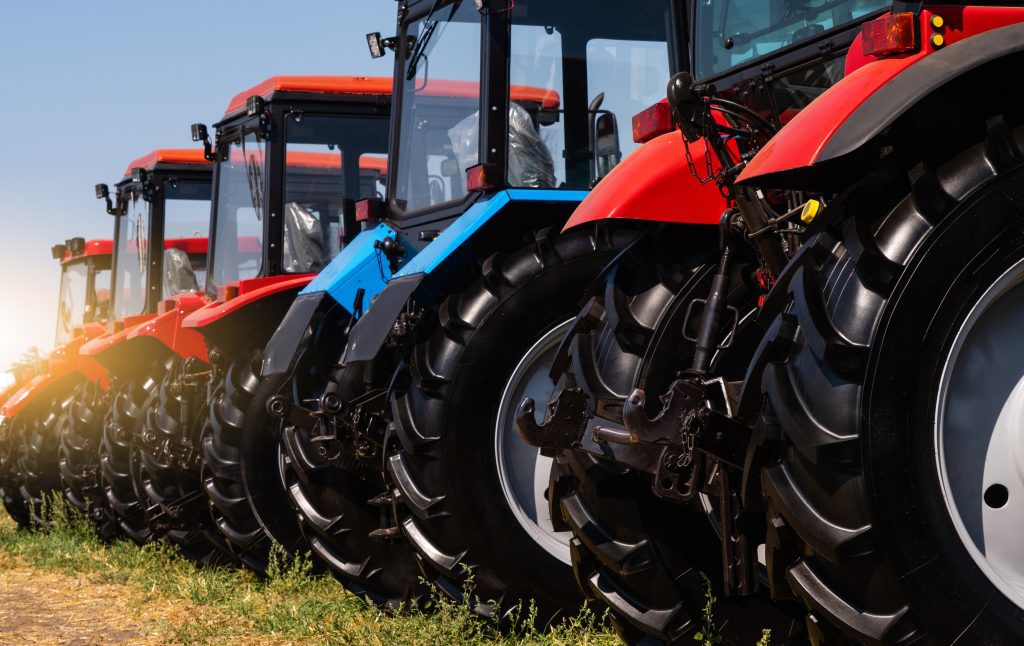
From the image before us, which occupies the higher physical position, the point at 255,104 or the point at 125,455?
the point at 255,104

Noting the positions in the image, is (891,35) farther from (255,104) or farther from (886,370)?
(255,104)

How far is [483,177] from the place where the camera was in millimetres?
5016

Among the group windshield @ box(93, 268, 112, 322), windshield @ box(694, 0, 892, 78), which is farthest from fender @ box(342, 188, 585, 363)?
windshield @ box(93, 268, 112, 322)

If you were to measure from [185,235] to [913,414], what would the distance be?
8.36 meters

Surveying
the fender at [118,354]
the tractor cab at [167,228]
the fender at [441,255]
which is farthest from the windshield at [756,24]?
the tractor cab at [167,228]

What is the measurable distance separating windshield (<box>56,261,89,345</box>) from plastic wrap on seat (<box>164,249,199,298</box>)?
2711 mm

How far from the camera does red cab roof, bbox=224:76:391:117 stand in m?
7.62

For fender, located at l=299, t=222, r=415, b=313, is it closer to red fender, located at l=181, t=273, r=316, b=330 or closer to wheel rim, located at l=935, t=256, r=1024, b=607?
red fender, located at l=181, t=273, r=316, b=330

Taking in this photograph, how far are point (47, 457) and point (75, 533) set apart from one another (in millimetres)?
1261

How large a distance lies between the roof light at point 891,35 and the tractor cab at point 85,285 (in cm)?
1046

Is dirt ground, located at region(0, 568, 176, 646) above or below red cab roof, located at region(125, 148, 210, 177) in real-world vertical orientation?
below

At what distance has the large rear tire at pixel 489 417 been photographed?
448cm

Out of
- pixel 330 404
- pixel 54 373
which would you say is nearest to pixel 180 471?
pixel 330 404

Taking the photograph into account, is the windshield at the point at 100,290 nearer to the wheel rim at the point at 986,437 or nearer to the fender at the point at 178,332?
the fender at the point at 178,332
